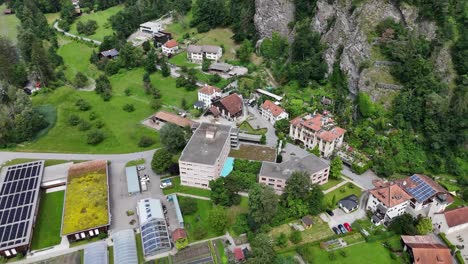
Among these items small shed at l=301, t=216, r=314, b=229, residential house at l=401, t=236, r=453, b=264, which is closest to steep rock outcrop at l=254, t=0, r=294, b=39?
small shed at l=301, t=216, r=314, b=229

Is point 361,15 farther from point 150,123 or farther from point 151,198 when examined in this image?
point 151,198

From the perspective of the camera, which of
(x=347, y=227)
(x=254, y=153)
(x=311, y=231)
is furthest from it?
(x=254, y=153)

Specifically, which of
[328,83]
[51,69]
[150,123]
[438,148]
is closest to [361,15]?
[328,83]

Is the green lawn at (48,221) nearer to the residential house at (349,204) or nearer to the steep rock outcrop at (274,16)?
the residential house at (349,204)

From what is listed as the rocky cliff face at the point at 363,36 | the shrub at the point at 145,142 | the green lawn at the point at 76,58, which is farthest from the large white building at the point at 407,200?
the green lawn at the point at 76,58

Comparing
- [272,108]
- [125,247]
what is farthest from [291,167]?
[125,247]

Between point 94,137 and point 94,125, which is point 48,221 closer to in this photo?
point 94,137

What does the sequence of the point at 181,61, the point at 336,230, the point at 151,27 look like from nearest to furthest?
the point at 336,230, the point at 181,61, the point at 151,27
